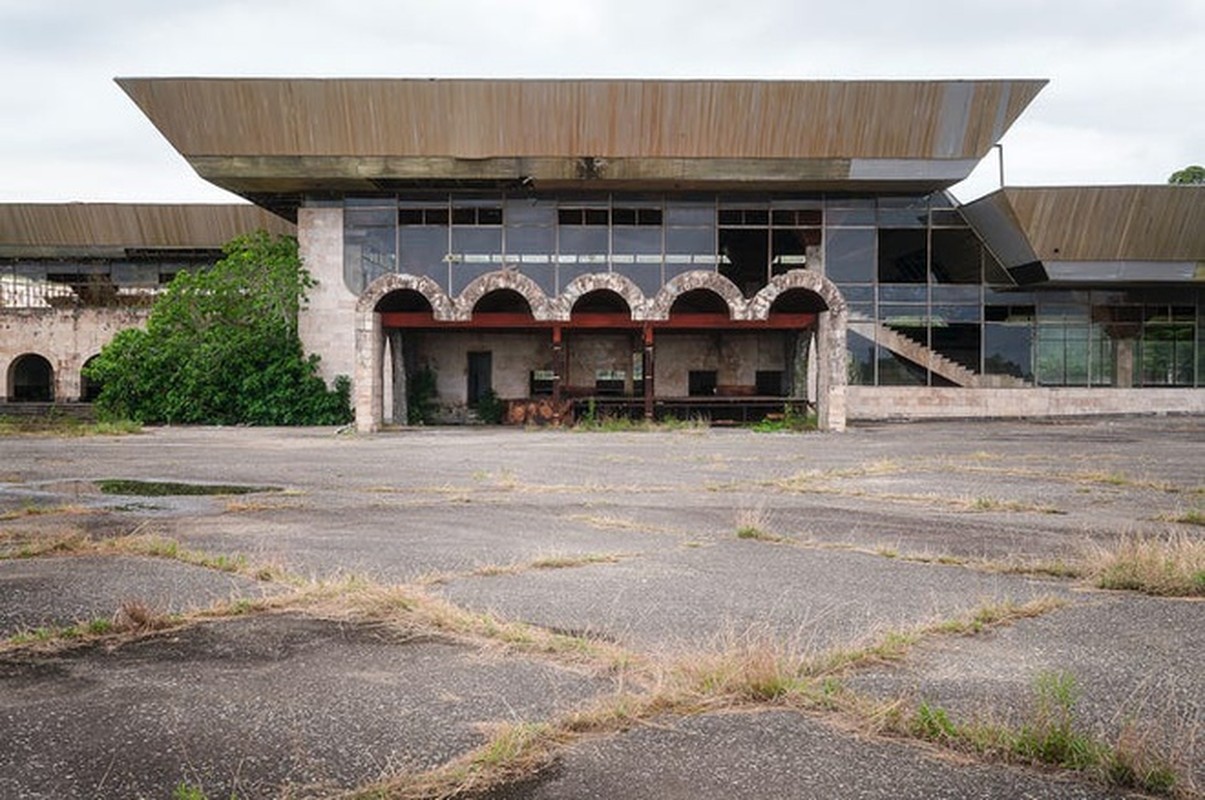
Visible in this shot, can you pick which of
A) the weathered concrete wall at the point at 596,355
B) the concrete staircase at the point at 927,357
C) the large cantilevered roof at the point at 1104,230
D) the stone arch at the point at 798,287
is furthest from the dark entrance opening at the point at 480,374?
the large cantilevered roof at the point at 1104,230

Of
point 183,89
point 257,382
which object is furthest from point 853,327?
point 183,89

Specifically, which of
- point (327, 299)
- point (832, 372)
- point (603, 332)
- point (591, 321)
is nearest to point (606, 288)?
point (591, 321)

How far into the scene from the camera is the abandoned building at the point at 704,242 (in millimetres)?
28766

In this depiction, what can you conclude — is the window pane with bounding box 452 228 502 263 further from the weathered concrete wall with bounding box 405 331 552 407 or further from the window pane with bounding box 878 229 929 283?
the window pane with bounding box 878 229 929 283

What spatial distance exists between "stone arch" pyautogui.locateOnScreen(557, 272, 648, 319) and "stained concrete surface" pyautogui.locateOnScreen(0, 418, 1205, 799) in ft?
43.5

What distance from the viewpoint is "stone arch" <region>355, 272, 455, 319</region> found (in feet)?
84.3

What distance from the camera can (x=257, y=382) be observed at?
98.4 feet

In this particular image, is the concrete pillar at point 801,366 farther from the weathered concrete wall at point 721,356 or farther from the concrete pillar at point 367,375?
the concrete pillar at point 367,375

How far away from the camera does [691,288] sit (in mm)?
26625

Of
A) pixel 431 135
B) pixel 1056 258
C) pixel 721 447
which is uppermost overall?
pixel 431 135

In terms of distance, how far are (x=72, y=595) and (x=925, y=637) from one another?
17.1 ft

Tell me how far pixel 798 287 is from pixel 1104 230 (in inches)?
484

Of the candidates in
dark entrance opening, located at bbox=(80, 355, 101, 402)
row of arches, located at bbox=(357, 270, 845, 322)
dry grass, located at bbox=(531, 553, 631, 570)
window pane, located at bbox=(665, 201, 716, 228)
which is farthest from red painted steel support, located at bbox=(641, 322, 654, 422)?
dark entrance opening, located at bbox=(80, 355, 101, 402)

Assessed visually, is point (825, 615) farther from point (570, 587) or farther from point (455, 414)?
point (455, 414)
